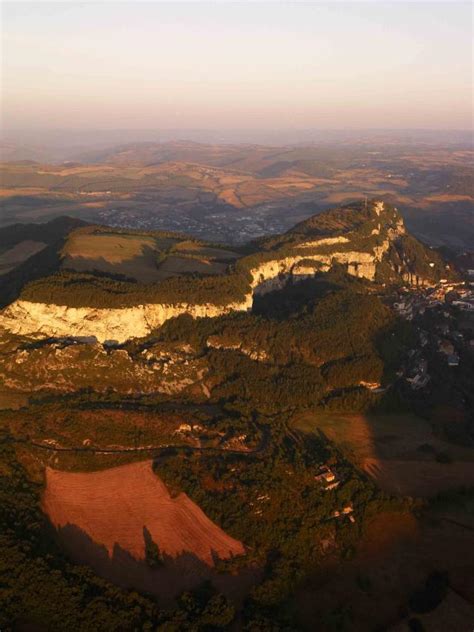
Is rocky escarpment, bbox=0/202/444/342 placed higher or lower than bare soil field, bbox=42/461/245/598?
higher

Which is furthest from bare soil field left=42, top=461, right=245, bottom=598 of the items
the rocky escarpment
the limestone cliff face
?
the rocky escarpment

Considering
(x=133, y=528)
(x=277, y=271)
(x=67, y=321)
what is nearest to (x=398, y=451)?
(x=133, y=528)

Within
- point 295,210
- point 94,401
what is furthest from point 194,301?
point 295,210

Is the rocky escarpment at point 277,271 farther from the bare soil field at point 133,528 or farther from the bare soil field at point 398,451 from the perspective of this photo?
the bare soil field at point 398,451

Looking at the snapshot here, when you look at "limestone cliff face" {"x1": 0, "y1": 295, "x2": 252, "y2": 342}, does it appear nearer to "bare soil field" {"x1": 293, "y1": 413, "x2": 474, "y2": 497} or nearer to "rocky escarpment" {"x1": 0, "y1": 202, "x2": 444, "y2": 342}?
"rocky escarpment" {"x1": 0, "y1": 202, "x2": 444, "y2": 342}

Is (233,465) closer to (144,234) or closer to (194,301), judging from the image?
(194,301)

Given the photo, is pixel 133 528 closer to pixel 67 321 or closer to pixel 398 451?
pixel 398 451
